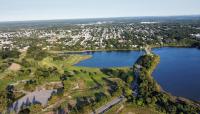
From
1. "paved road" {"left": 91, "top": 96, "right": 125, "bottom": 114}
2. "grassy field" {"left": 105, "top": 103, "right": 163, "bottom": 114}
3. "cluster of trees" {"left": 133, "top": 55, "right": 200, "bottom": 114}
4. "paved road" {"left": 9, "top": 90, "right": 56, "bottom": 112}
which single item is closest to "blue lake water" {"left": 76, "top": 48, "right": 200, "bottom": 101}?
"cluster of trees" {"left": 133, "top": 55, "right": 200, "bottom": 114}

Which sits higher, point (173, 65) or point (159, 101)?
point (159, 101)

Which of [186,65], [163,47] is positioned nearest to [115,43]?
[163,47]

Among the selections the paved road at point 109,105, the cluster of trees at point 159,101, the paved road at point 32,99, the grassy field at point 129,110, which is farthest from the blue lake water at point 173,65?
the paved road at point 32,99

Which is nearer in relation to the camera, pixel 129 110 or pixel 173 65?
pixel 129 110

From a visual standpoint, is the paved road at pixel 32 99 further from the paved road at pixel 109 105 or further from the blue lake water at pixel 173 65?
the blue lake water at pixel 173 65

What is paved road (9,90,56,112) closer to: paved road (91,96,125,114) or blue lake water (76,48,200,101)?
paved road (91,96,125,114)

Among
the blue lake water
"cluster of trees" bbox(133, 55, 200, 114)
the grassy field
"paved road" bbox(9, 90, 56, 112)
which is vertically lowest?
the blue lake water

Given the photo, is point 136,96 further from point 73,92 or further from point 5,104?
point 5,104

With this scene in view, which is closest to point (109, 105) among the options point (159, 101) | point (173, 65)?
point (159, 101)

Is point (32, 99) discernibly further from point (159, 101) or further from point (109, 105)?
point (159, 101)
